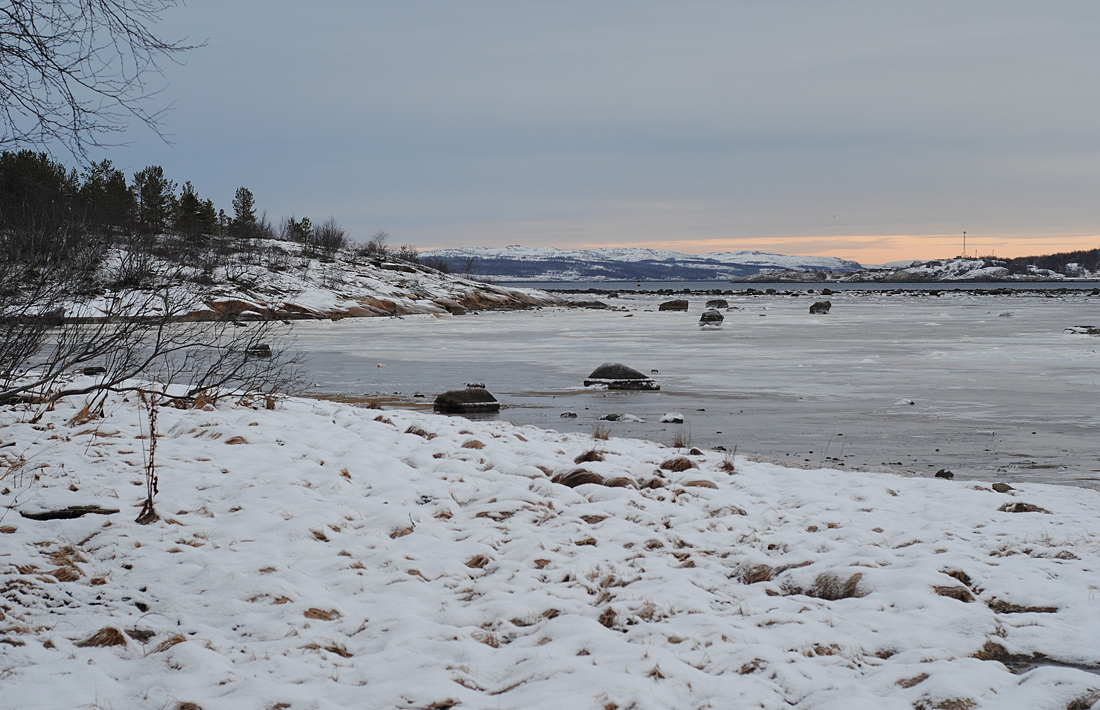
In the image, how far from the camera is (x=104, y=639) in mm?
4453

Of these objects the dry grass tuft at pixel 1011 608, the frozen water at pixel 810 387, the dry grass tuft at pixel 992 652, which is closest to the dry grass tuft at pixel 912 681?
the dry grass tuft at pixel 992 652

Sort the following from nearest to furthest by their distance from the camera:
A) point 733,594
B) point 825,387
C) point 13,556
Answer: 1. point 13,556
2. point 733,594
3. point 825,387

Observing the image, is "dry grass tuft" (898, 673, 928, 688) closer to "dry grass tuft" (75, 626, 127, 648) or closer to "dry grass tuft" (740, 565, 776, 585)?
"dry grass tuft" (740, 565, 776, 585)

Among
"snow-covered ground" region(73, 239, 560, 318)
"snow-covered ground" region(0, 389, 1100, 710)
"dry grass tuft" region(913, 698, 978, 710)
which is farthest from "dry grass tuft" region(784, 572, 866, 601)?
"snow-covered ground" region(73, 239, 560, 318)

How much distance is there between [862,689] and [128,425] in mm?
7078

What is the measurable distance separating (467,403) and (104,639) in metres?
10.4

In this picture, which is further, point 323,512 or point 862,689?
point 323,512

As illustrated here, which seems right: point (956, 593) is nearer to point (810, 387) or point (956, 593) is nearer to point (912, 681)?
point (912, 681)

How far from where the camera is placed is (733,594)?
5.65m

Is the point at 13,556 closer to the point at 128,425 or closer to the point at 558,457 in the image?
the point at 128,425

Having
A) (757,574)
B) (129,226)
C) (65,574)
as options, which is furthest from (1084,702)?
(129,226)

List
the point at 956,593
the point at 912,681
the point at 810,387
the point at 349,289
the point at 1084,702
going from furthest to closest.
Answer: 1. the point at 349,289
2. the point at 810,387
3. the point at 956,593
4. the point at 912,681
5. the point at 1084,702

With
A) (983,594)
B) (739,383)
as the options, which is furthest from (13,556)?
(739,383)

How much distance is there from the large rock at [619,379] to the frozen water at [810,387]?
554 mm
